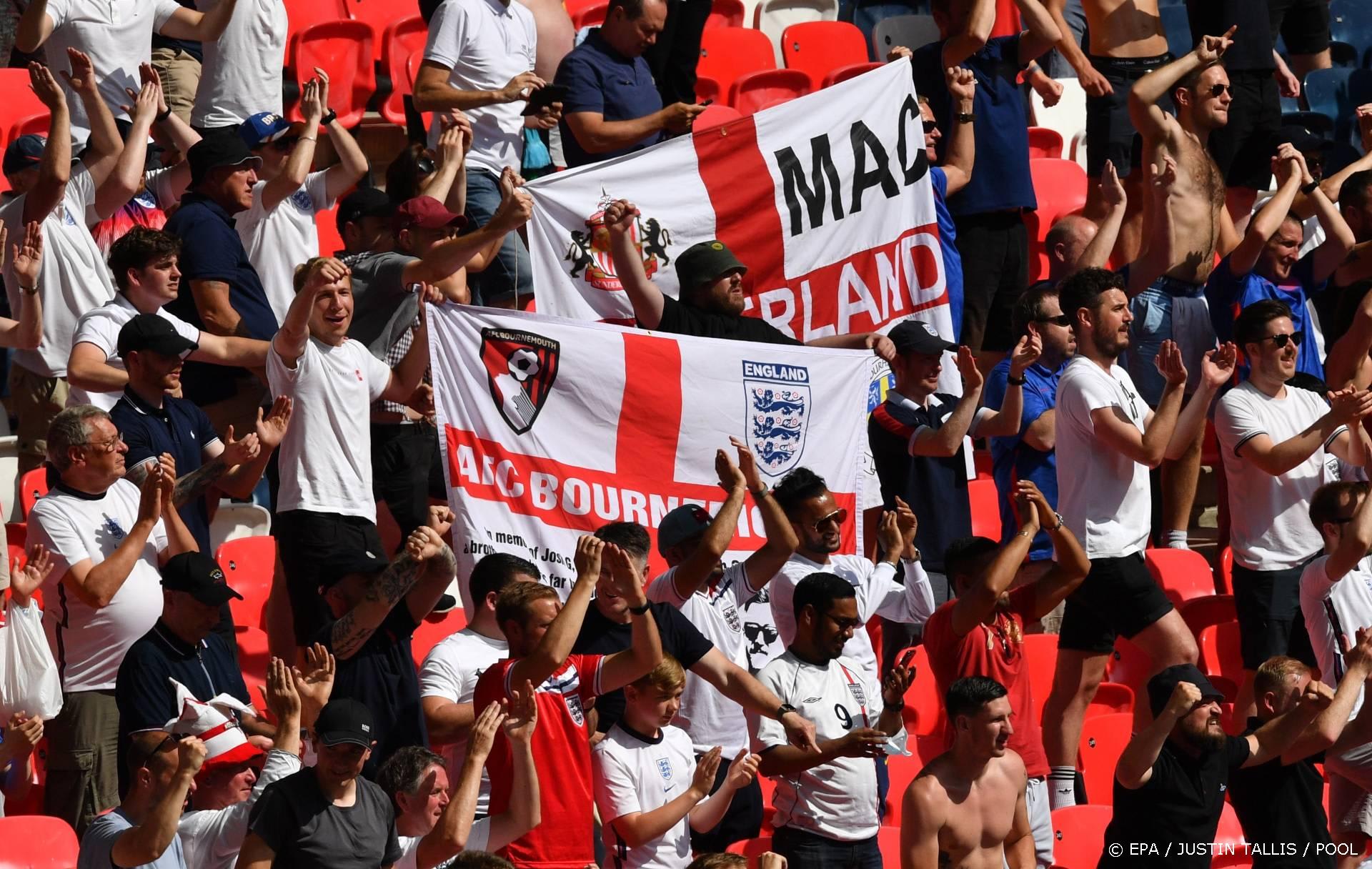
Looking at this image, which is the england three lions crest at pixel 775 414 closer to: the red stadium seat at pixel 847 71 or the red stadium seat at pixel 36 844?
the red stadium seat at pixel 36 844

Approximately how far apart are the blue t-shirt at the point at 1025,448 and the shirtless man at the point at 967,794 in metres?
1.95

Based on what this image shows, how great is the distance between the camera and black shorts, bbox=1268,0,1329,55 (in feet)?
44.9

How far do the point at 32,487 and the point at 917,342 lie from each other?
3.49 metres

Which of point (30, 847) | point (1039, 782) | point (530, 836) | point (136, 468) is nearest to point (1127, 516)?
point (1039, 782)

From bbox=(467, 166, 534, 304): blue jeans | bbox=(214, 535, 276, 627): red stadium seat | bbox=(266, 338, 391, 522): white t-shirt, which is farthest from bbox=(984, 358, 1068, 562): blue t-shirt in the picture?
bbox=(214, 535, 276, 627): red stadium seat

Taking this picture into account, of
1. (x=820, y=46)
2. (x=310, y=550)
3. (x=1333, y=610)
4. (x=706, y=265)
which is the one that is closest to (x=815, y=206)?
(x=706, y=265)

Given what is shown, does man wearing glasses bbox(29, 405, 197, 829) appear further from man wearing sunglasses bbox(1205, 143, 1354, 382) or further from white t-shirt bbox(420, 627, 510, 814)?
man wearing sunglasses bbox(1205, 143, 1354, 382)

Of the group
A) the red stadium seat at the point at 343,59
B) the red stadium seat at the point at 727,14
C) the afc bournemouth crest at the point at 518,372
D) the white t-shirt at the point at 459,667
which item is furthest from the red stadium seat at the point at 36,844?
the red stadium seat at the point at 727,14

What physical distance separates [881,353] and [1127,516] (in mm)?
1195

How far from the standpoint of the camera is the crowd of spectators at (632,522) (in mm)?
6816

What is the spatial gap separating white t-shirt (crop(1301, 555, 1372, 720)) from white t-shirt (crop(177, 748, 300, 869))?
425 cm

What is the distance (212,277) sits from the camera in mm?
8914

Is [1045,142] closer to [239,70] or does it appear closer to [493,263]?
[493,263]

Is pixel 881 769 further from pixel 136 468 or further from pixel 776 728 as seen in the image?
pixel 136 468
